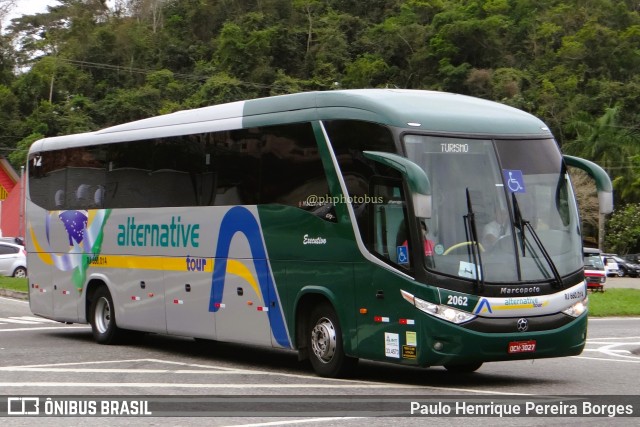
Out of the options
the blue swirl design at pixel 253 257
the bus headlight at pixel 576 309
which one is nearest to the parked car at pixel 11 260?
the blue swirl design at pixel 253 257

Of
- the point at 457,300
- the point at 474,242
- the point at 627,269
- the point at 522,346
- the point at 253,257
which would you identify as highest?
the point at 474,242

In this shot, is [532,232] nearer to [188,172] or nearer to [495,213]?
[495,213]

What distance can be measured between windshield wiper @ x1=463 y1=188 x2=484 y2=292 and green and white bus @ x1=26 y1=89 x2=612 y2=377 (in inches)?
0.7

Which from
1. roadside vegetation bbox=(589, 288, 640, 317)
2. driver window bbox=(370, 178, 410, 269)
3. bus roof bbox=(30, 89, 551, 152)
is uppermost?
bus roof bbox=(30, 89, 551, 152)

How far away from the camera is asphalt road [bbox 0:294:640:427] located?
33.3 ft

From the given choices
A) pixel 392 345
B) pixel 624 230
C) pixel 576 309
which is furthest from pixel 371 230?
pixel 624 230

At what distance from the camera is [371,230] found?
1291 centimetres

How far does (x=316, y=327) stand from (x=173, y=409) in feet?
11.4

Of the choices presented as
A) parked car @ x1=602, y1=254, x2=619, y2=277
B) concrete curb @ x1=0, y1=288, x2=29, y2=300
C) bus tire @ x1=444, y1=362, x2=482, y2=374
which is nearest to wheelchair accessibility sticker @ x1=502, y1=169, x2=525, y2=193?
bus tire @ x1=444, y1=362, x2=482, y2=374

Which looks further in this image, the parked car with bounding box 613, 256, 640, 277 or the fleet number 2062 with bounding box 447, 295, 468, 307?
the parked car with bounding box 613, 256, 640, 277

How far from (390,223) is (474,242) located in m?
1.02

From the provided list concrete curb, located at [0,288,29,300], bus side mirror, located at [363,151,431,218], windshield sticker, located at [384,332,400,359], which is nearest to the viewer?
bus side mirror, located at [363,151,431,218]

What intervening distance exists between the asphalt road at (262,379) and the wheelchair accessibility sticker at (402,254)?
1.49 meters

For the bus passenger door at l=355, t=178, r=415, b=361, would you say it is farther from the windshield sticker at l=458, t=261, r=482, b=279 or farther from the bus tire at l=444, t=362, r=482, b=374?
the bus tire at l=444, t=362, r=482, b=374
